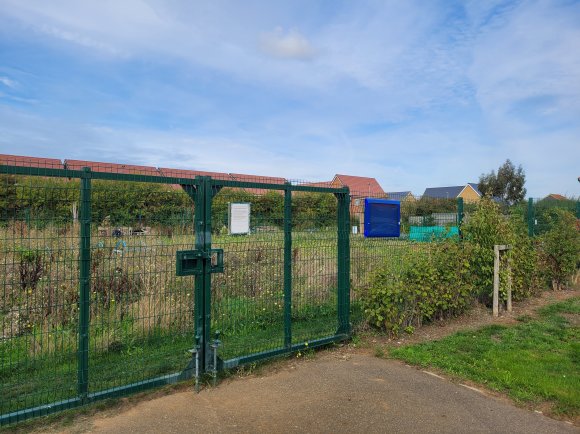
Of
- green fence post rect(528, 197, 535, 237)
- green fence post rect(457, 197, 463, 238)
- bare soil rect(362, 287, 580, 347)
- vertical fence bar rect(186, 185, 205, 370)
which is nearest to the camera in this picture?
vertical fence bar rect(186, 185, 205, 370)

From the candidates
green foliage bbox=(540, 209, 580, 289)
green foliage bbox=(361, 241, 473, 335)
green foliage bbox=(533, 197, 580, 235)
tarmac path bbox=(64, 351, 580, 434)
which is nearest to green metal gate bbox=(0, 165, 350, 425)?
tarmac path bbox=(64, 351, 580, 434)

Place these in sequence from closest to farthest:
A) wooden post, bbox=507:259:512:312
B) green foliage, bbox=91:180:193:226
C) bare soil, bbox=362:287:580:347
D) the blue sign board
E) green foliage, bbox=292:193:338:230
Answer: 1. green foliage, bbox=91:180:193:226
2. green foliage, bbox=292:193:338:230
3. bare soil, bbox=362:287:580:347
4. the blue sign board
5. wooden post, bbox=507:259:512:312

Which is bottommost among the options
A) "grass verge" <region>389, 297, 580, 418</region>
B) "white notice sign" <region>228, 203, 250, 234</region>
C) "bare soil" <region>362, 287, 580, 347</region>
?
"grass verge" <region>389, 297, 580, 418</region>

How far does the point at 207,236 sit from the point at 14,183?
1748mm

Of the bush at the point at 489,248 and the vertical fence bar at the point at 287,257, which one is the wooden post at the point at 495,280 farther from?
the vertical fence bar at the point at 287,257

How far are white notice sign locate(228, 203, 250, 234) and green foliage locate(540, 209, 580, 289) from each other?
7699 millimetres

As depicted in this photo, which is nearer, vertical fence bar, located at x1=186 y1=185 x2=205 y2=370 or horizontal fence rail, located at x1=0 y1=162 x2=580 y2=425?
horizontal fence rail, located at x1=0 y1=162 x2=580 y2=425

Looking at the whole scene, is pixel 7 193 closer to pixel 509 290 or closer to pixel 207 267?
pixel 207 267

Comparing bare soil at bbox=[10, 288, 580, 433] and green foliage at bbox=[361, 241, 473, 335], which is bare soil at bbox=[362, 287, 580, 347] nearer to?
green foliage at bbox=[361, 241, 473, 335]

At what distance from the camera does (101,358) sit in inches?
190

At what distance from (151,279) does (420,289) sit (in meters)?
3.71

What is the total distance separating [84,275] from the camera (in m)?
3.76

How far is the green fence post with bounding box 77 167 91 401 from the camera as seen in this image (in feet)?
12.3

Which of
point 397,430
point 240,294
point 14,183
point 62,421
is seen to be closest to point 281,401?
point 397,430
